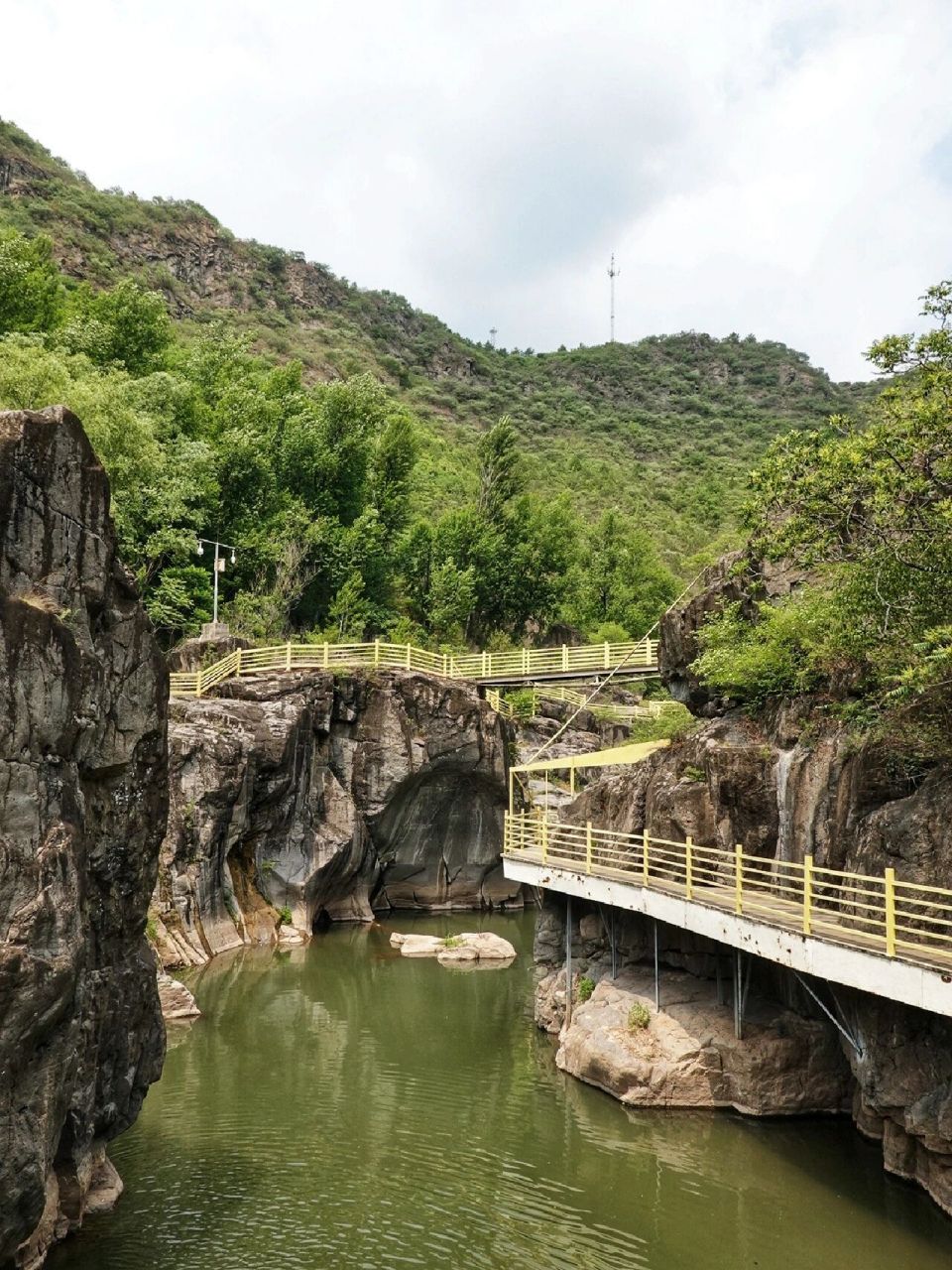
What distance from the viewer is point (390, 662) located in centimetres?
3925

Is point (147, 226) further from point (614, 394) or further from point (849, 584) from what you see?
point (849, 584)

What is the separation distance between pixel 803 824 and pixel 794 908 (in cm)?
176

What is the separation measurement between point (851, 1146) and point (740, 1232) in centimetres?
340

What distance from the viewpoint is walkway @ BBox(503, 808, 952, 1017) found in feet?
→ 41.1

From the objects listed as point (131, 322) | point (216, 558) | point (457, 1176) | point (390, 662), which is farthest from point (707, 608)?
point (131, 322)

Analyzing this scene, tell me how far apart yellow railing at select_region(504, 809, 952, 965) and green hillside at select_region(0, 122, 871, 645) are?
107 feet

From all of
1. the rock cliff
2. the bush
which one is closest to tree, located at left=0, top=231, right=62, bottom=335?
the rock cliff

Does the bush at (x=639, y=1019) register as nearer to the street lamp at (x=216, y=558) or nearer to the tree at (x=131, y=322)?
the street lamp at (x=216, y=558)

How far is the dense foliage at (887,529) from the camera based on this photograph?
1473 centimetres

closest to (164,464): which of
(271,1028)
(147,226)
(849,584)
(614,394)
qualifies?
(271,1028)

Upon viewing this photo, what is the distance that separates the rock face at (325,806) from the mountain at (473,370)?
2547cm

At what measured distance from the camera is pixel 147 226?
113125 millimetres

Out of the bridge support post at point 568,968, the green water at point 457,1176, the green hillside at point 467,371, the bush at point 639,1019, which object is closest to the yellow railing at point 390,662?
the bridge support post at point 568,968

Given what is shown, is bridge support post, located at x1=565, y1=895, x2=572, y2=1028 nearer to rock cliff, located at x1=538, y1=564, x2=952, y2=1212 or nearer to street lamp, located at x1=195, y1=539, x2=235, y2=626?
rock cliff, located at x1=538, y1=564, x2=952, y2=1212
